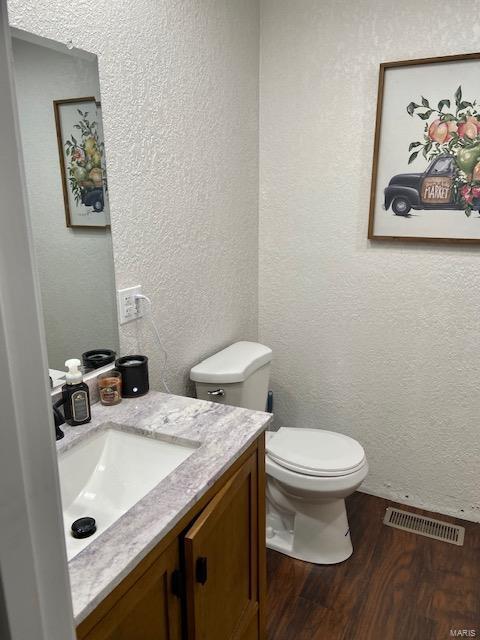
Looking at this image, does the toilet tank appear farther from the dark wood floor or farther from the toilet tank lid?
the dark wood floor

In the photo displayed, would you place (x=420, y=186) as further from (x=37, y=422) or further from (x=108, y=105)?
(x=37, y=422)

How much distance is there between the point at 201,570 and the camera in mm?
1110

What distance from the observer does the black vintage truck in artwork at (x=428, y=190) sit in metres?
2.04

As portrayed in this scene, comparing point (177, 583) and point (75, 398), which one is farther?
point (75, 398)

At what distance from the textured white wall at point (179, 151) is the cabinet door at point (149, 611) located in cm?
76

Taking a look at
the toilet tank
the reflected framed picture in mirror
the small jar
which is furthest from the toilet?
the reflected framed picture in mirror

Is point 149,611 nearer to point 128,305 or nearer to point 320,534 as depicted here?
point 128,305

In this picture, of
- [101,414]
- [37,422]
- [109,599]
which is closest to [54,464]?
[37,422]

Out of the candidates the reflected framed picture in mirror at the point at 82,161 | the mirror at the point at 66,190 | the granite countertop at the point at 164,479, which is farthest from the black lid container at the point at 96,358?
the reflected framed picture in mirror at the point at 82,161

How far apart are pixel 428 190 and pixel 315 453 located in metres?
1.18

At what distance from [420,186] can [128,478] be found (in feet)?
5.39

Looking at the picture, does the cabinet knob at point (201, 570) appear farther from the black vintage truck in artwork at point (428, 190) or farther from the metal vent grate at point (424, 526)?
the black vintage truck in artwork at point (428, 190)

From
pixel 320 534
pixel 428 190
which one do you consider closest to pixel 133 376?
pixel 320 534

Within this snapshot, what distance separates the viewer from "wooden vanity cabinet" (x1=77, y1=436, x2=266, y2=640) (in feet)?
3.01
